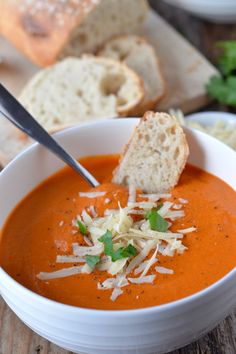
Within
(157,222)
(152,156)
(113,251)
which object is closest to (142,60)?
(152,156)

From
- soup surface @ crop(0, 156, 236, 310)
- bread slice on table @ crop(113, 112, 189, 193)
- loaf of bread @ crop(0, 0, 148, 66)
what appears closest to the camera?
soup surface @ crop(0, 156, 236, 310)

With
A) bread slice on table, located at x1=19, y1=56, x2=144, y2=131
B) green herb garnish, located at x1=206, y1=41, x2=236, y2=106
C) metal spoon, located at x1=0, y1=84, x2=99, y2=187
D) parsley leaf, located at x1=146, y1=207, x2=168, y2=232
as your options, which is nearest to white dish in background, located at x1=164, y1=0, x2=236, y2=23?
green herb garnish, located at x1=206, y1=41, x2=236, y2=106

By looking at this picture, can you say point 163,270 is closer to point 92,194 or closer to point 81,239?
point 81,239

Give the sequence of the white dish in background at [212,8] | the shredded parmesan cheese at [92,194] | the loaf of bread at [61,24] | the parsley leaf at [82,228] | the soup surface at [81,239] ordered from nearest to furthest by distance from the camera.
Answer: the soup surface at [81,239], the parsley leaf at [82,228], the shredded parmesan cheese at [92,194], the loaf of bread at [61,24], the white dish in background at [212,8]

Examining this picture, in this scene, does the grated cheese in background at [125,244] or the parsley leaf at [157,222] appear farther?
the parsley leaf at [157,222]

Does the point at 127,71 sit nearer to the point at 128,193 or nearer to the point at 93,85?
the point at 93,85

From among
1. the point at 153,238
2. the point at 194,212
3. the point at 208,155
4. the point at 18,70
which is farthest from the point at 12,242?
the point at 18,70

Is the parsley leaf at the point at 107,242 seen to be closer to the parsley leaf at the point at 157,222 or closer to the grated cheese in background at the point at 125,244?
the grated cheese in background at the point at 125,244

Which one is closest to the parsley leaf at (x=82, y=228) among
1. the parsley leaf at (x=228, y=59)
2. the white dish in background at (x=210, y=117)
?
the white dish in background at (x=210, y=117)

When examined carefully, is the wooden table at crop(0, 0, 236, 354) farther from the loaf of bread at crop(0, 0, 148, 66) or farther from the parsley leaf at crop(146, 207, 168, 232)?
the loaf of bread at crop(0, 0, 148, 66)
